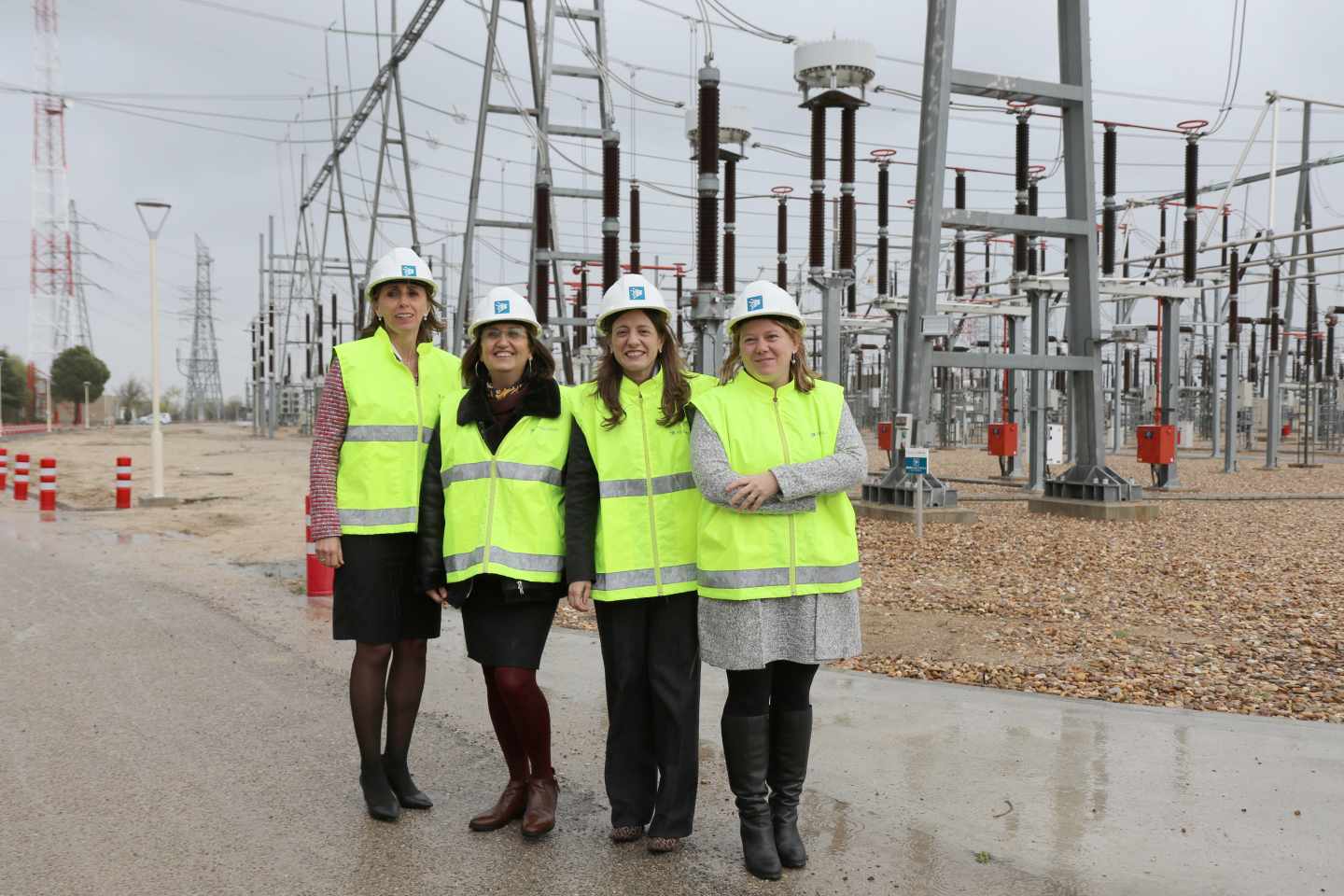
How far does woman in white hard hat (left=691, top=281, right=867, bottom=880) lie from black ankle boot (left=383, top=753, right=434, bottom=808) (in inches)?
47.5

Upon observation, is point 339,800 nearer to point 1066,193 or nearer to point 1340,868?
point 1340,868

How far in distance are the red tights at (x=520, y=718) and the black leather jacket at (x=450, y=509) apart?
0.27 metres

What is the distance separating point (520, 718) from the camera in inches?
144

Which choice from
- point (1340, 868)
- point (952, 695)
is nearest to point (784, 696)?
point (1340, 868)

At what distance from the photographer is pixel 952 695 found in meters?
5.24

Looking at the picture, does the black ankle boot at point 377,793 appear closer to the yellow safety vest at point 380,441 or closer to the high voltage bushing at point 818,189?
the yellow safety vest at point 380,441

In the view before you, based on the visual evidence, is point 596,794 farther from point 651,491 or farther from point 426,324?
point 426,324

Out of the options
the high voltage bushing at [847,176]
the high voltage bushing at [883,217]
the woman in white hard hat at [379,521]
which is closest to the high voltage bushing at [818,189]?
the high voltage bushing at [847,176]

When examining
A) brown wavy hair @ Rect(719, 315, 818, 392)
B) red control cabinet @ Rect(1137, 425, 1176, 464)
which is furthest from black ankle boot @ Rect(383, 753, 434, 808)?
red control cabinet @ Rect(1137, 425, 1176, 464)

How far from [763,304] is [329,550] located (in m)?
1.69

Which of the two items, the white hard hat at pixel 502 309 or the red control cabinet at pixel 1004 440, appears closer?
the white hard hat at pixel 502 309

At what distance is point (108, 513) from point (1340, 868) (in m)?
15.7

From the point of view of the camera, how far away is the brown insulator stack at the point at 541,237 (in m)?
15.6

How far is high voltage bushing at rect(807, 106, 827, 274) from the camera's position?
589 inches
